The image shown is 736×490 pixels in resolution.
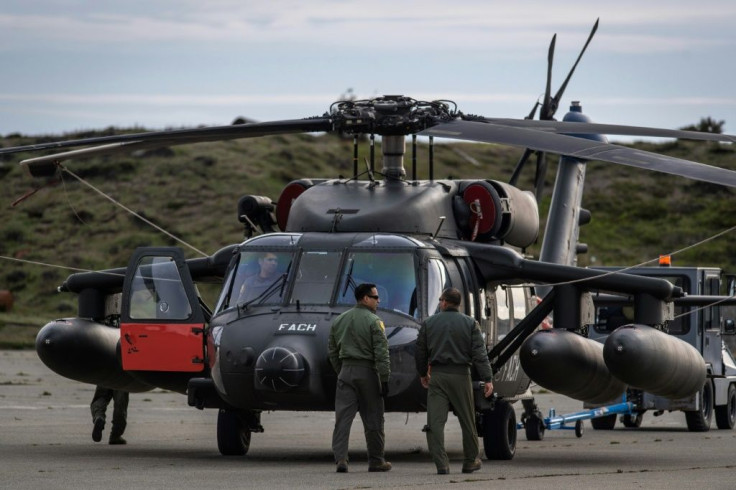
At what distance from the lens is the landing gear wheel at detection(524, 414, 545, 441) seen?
2148cm

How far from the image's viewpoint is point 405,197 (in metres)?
17.7

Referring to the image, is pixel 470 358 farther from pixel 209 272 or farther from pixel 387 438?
pixel 387 438

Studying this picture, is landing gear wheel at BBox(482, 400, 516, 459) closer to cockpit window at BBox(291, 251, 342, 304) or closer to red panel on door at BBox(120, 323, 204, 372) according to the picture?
cockpit window at BBox(291, 251, 342, 304)

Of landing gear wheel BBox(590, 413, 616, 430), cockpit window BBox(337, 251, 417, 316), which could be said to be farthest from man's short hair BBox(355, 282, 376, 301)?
landing gear wheel BBox(590, 413, 616, 430)

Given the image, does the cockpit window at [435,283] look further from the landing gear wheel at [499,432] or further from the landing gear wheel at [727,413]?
the landing gear wheel at [727,413]

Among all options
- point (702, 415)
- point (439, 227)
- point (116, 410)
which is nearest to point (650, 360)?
point (439, 227)

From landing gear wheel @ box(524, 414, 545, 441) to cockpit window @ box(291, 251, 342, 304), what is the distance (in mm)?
6134

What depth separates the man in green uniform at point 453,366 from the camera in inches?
584

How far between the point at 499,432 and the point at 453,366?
2661 mm

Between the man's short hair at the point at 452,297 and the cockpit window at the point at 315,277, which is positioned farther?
the cockpit window at the point at 315,277

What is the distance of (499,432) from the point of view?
679 inches

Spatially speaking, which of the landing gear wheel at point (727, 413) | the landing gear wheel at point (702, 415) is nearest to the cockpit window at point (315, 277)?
the landing gear wheel at point (702, 415)

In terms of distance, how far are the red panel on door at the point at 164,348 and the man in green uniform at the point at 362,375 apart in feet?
8.10

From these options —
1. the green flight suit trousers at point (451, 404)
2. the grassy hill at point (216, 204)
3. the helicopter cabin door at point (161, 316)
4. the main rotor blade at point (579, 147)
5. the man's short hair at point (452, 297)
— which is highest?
the main rotor blade at point (579, 147)
